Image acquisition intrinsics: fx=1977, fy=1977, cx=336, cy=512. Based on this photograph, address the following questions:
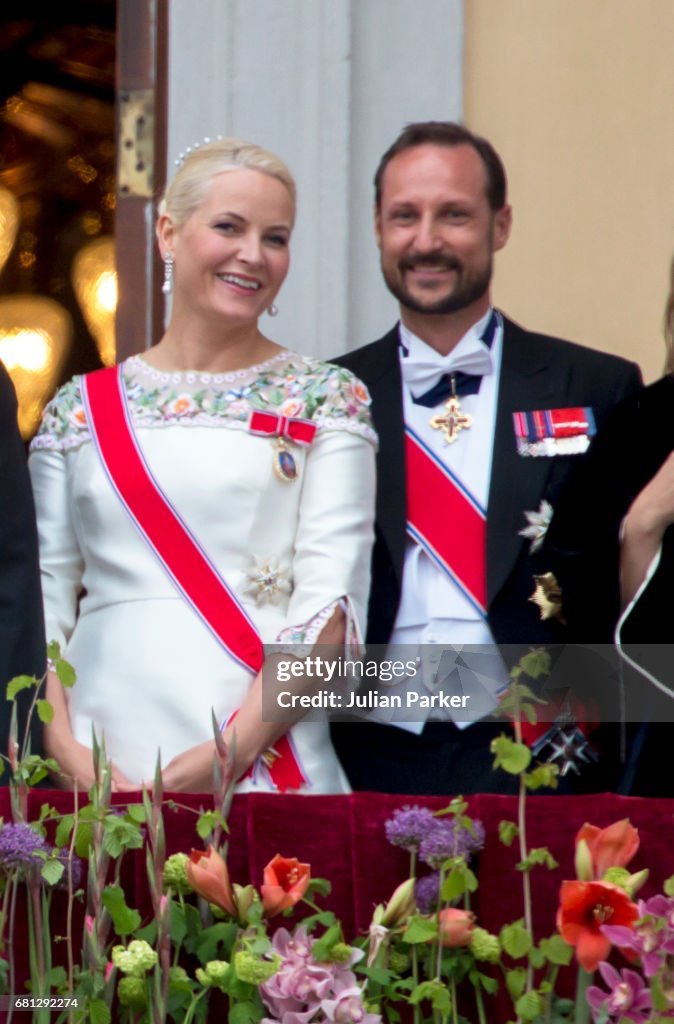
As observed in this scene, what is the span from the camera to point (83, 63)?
4.65 m

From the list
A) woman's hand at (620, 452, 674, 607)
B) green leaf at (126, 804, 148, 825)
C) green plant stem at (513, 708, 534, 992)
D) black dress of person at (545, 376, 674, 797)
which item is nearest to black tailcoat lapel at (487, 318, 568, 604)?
black dress of person at (545, 376, 674, 797)

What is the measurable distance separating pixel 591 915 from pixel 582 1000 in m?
0.07

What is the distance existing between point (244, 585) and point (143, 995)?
0.89 metres

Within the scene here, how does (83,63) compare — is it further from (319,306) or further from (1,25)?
(319,306)

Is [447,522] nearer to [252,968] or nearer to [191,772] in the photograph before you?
[191,772]

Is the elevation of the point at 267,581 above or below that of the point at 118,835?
above

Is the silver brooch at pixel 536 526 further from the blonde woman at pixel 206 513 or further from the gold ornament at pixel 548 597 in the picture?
the blonde woman at pixel 206 513

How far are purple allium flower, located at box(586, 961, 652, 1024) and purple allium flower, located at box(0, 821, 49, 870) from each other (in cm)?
47

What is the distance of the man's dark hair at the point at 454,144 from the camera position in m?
2.75

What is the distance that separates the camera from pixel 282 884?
5.59 feet

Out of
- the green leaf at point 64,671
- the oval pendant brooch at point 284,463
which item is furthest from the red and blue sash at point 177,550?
the green leaf at point 64,671

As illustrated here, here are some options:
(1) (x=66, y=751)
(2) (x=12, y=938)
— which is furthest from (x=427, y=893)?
(1) (x=66, y=751)

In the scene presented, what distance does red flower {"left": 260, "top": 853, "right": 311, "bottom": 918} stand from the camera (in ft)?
5.49

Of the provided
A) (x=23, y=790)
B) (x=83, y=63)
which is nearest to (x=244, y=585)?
(x=23, y=790)
